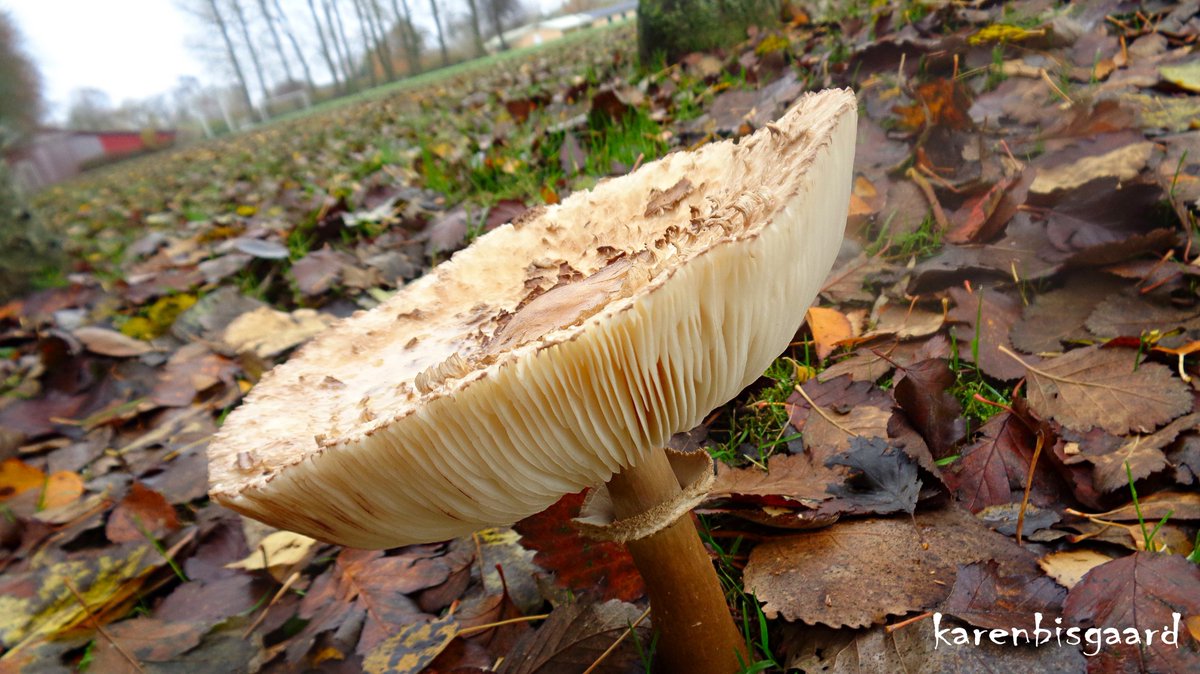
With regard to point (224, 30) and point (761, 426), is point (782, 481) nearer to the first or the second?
point (761, 426)

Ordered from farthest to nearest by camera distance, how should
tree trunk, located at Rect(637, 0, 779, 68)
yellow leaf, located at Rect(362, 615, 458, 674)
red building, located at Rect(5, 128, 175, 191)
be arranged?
red building, located at Rect(5, 128, 175, 191) < tree trunk, located at Rect(637, 0, 779, 68) < yellow leaf, located at Rect(362, 615, 458, 674)

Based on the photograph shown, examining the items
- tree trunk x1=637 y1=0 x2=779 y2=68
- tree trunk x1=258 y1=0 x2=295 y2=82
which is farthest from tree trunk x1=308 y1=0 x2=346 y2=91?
tree trunk x1=637 y1=0 x2=779 y2=68

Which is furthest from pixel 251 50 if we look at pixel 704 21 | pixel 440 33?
pixel 704 21

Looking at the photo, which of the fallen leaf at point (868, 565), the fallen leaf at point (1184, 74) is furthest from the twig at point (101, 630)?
the fallen leaf at point (1184, 74)

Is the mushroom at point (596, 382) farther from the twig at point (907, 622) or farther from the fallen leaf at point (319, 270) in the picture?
the fallen leaf at point (319, 270)

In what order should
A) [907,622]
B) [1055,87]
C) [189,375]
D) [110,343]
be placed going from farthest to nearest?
[110,343] → [189,375] → [1055,87] → [907,622]

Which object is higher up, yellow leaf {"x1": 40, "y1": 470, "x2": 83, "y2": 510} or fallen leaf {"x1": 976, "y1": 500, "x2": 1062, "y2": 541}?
fallen leaf {"x1": 976, "y1": 500, "x2": 1062, "y2": 541}

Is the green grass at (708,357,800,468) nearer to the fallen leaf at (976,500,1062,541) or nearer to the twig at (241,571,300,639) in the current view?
the fallen leaf at (976,500,1062,541)
